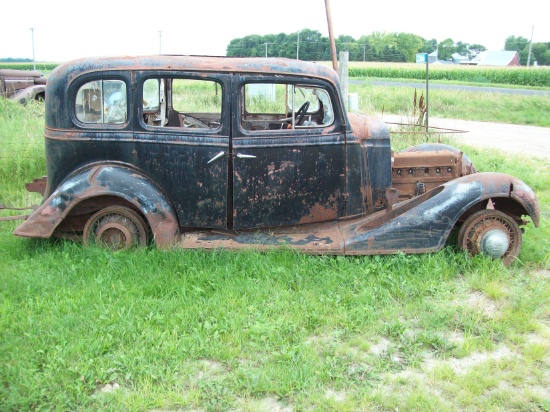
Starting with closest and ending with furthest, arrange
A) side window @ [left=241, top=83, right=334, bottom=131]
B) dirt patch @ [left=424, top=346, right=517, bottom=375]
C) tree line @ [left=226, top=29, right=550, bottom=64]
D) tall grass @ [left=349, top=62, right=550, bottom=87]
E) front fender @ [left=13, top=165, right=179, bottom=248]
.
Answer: dirt patch @ [left=424, top=346, right=517, bottom=375]
front fender @ [left=13, top=165, right=179, bottom=248]
side window @ [left=241, top=83, right=334, bottom=131]
tree line @ [left=226, top=29, right=550, bottom=64]
tall grass @ [left=349, top=62, right=550, bottom=87]

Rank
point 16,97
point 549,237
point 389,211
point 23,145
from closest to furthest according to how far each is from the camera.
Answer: point 389,211
point 549,237
point 23,145
point 16,97

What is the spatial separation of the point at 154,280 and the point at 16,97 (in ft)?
42.5

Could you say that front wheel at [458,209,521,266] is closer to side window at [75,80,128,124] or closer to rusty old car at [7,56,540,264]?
rusty old car at [7,56,540,264]

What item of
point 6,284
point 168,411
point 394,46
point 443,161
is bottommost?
point 168,411

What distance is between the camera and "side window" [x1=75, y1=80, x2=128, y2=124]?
5.10 metres

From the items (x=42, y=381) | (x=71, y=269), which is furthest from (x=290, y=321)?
(x=71, y=269)

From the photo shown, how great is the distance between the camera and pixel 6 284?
4.52 m

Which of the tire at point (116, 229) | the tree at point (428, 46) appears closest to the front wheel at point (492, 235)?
the tire at point (116, 229)

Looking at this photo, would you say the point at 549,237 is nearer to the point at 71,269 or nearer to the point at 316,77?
the point at 316,77

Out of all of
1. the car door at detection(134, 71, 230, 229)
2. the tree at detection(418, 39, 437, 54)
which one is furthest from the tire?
the tree at detection(418, 39, 437, 54)

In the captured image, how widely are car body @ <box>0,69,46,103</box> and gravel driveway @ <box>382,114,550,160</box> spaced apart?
33.6 ft

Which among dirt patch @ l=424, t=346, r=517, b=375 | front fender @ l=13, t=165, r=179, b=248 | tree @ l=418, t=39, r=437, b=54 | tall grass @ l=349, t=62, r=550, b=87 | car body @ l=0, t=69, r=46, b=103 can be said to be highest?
tree @ l=418, t=39, r=437, b=54

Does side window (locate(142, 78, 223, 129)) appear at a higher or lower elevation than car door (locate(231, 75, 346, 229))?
higher

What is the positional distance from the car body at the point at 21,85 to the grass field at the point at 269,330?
11554 millimetres
